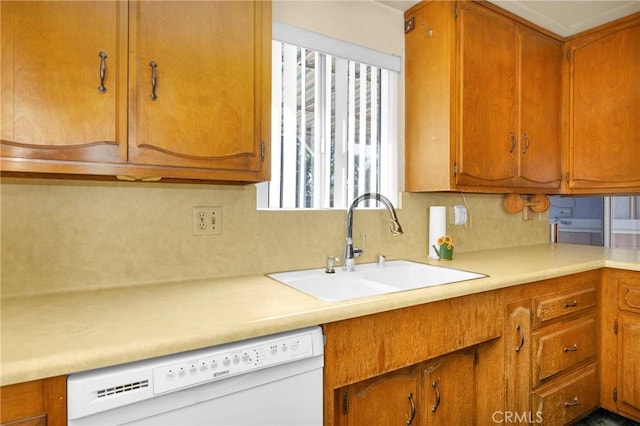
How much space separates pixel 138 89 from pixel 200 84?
0.61 feet

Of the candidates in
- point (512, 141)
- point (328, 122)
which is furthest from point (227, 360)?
point (512, 141)

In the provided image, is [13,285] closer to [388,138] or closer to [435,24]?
[388,138]

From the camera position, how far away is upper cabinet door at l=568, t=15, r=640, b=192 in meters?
2.13

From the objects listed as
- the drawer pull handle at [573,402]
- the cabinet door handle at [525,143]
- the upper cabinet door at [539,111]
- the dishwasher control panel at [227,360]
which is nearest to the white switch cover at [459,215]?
the upper cabinet door at [539,111]

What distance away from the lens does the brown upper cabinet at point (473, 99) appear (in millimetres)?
1832

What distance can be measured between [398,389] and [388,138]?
1297 millimetres

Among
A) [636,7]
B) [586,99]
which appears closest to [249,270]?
[586,99]

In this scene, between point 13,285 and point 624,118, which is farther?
point 624,118

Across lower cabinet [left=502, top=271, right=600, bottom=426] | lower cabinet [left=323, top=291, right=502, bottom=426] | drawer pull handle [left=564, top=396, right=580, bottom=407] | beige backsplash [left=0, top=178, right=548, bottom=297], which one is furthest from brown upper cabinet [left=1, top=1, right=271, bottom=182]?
drawer pull handle [left=564, top=396, right=580, bottom=407]

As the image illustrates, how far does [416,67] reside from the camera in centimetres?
198

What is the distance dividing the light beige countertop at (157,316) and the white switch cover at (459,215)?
61cm

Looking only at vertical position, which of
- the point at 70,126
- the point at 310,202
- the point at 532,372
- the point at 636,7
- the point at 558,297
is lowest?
the point at 532,372

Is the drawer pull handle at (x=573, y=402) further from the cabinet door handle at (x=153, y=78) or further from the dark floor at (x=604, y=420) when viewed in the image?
the cabinet door handle at (x=153, y=78)

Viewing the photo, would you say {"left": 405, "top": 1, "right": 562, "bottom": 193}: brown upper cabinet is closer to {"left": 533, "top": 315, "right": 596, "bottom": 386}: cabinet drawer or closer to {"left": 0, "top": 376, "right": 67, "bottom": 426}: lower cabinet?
{"left": 533, "top": 315, "right": 596, "bottom": 386}: cabinet drawer
